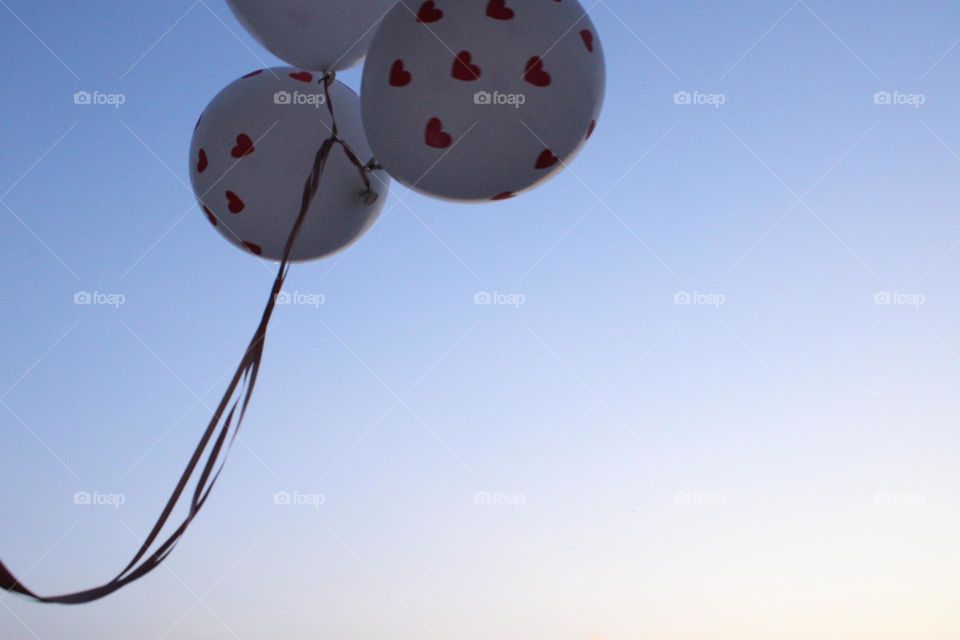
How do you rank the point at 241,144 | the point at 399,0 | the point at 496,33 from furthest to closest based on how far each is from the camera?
the point at 241,144 < the point at 399,0 < the point at 496,33

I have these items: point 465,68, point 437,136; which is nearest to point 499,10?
point 465,68

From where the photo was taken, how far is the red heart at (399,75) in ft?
5.58

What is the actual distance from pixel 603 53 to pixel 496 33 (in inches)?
12.2

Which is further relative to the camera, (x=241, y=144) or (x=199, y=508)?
(x=241, y=144)

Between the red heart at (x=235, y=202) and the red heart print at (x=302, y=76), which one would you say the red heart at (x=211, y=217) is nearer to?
the red heart at (x=235, y=202)

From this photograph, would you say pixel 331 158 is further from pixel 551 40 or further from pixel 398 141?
pixel 551 40

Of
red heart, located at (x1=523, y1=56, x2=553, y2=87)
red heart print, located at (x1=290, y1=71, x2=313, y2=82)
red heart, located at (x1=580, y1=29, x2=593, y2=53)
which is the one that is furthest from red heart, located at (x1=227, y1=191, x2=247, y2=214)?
red heart, located at (x1=580, y1=29, x2=593, y2=53)

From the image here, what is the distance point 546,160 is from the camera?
1.79m

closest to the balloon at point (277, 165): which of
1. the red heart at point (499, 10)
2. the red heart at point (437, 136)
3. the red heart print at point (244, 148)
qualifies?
the red heart print at point (244, 148)

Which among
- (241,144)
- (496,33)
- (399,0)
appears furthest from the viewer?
(241,144)

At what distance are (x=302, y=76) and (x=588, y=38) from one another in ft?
2.46

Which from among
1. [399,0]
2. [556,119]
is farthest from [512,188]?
[399,0]

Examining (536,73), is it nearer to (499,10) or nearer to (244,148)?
(499,10)

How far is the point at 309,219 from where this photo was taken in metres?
2.04
